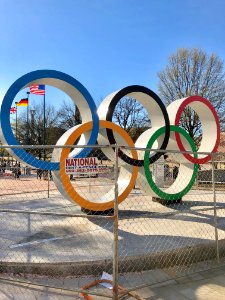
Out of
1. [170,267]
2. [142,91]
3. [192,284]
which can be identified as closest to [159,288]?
[192,284]

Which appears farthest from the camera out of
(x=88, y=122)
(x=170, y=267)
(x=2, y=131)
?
(x=88, y=122)

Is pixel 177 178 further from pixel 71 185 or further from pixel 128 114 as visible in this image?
pixel 128 114

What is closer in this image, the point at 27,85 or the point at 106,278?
the point at 106,278

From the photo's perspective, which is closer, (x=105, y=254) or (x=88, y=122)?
(x=105, y=254)

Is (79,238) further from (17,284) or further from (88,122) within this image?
(88,122)

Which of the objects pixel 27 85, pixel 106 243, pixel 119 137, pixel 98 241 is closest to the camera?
pixel 106 243

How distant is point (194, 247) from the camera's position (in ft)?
19.4

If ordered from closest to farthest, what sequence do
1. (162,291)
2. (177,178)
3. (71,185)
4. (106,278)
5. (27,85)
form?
(162,291)
(106,278)
(27,85)
(71,185)
(177,178)

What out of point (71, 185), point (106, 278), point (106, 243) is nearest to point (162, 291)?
point (106, 278)

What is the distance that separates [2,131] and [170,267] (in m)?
4.22

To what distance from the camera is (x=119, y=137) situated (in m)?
9.30

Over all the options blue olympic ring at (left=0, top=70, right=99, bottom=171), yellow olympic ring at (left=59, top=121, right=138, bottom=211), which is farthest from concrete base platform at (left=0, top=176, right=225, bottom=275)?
blue olympic ring at (left=0, top=70, right=99, bottom=171)

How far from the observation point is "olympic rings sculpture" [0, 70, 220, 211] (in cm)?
768

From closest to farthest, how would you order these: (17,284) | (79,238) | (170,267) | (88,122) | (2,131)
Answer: (17,284)
(170,267)
(79,238)
(2,131)
(88,122)
